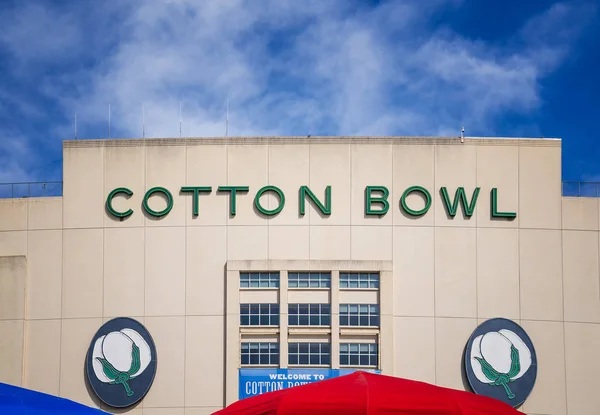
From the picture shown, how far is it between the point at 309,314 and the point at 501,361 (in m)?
8.22

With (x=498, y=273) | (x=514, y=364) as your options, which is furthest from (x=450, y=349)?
(x=498, y=273)

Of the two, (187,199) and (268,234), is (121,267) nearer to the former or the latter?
(187,199)

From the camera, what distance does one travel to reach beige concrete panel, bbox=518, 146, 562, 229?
32.6 meters

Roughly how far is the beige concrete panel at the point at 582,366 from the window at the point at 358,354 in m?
7.75

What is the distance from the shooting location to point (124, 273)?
3225 centimetres

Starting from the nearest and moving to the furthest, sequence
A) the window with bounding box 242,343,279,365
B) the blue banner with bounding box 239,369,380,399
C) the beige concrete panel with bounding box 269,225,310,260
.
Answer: the blue banner with bounding box 239,369,380,399
the window with bounding box 242,343,279,365
the beige concrete panel with bounding box 269,225,310,260

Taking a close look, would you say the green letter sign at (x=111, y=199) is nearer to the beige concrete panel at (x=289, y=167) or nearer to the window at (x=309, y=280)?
the beige concrete panel at (x=289, y=167)

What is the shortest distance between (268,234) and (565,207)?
12.8 meters

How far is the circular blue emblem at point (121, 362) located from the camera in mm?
31500

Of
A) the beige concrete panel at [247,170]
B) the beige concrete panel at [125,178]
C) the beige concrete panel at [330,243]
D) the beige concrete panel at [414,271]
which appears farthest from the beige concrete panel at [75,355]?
the beige concrete panel at [414,271]

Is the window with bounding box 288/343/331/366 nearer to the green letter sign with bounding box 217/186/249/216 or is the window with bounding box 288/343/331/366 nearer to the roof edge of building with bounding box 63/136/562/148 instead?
the green letter sign with bounding box 217/186/249/216

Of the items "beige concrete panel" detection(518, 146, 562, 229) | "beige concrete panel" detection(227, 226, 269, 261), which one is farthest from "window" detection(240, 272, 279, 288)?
"beige concrete panel" detection(518, 146, 562, 229)

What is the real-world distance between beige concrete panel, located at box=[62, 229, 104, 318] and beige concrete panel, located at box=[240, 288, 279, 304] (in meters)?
6.13

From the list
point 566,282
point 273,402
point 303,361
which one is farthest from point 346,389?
point 566,282
